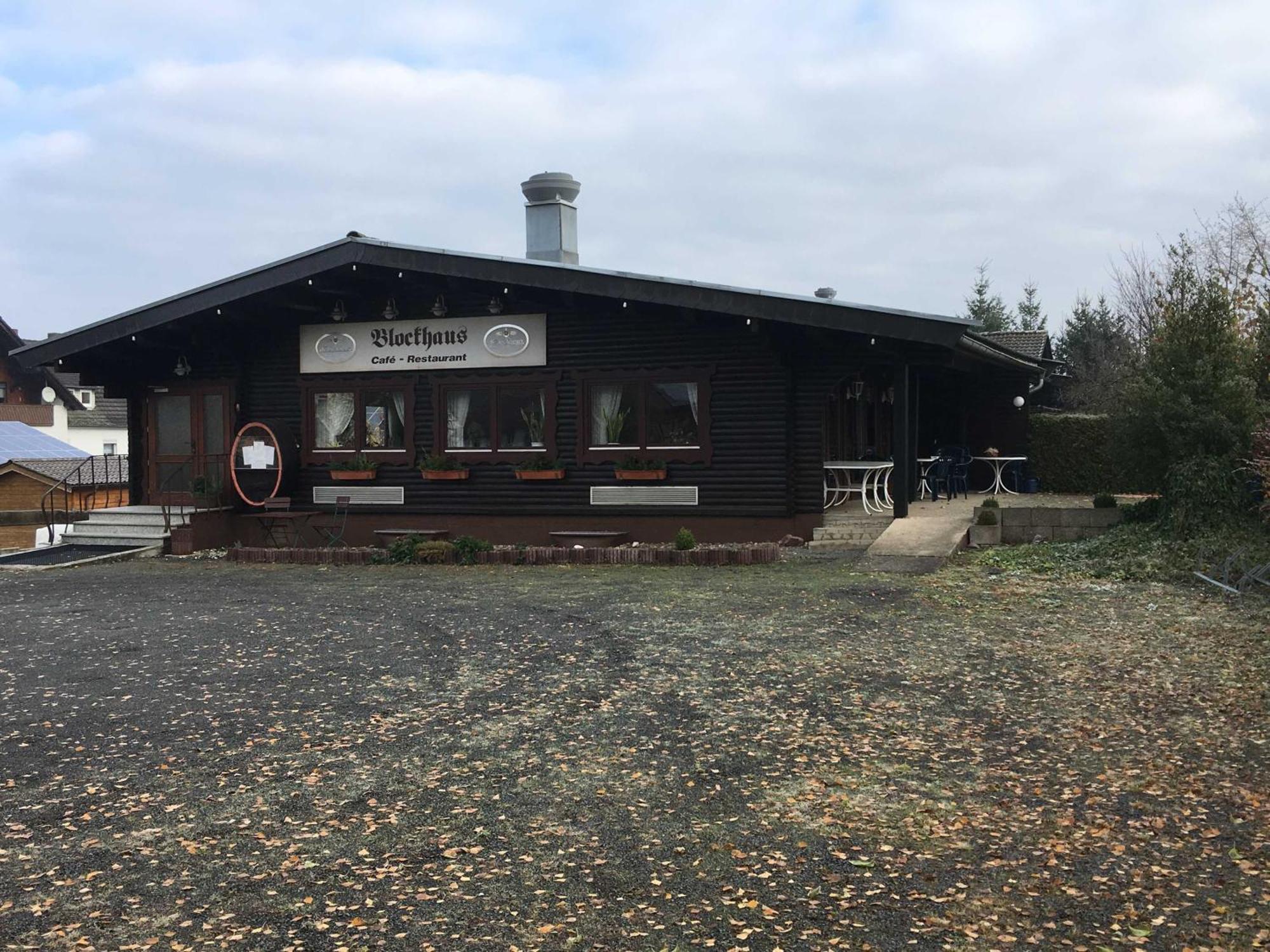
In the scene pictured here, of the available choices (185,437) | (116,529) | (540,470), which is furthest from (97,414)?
(540,470)

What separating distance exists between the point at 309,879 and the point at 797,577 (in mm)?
7923

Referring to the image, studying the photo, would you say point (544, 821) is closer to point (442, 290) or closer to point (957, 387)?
point (442, 290)

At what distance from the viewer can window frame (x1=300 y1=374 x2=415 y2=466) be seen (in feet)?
53.8

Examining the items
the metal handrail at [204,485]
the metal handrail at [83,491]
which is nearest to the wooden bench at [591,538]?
→ the metal handrail at [204,485]

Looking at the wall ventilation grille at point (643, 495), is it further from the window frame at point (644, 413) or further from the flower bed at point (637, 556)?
the flower bed at point (637, 556)

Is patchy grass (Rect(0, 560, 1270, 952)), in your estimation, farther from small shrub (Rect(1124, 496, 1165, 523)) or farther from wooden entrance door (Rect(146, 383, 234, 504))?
wooden entrance door (Rect(146, 383, 234, 504))

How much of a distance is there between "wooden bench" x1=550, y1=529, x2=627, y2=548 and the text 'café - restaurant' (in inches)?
7.3

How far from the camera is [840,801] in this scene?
479 centimetres

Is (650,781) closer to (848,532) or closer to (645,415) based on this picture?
(848,532)

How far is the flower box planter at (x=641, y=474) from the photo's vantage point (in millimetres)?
15062

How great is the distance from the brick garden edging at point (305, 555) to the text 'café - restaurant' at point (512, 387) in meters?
1.34

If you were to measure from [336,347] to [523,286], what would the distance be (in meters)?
3.31

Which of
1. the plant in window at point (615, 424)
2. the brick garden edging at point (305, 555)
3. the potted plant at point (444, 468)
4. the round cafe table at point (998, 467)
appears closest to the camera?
the brick garden edging at point (305, 555)

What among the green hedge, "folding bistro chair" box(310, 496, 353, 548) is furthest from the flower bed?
the green hedge
